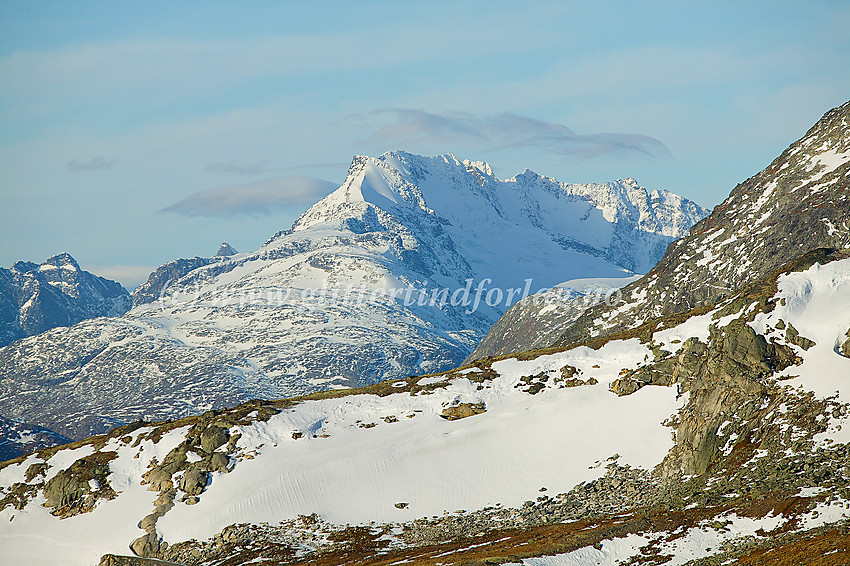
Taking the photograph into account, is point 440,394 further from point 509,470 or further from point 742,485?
point 742,485

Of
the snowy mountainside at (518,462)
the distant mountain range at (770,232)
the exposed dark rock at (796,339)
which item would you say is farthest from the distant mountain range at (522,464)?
the distant mountain range at (770,232)

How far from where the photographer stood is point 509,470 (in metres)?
90.6

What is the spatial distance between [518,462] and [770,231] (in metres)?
109

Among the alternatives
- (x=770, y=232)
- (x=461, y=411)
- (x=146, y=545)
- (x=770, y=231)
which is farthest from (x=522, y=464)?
(x=770, y=231)

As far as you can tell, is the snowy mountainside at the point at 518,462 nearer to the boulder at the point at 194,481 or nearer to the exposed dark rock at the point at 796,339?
the exposed dark rock at the point at 796,339

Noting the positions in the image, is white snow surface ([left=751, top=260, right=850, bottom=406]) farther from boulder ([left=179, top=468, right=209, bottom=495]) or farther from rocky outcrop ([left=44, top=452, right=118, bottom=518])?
rocky outcrop ([left=44, top=452, right=118, bottom=518])

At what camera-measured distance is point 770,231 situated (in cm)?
17350

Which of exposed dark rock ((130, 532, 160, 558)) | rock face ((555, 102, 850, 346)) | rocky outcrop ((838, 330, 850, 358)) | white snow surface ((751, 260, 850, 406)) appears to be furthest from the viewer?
rock face ((555, 102, 850, 346))

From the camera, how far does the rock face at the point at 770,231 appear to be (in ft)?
531

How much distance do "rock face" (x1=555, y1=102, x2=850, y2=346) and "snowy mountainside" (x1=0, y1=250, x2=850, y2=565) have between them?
221ft

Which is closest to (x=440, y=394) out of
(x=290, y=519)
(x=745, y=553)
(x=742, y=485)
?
(x=290, y=519)

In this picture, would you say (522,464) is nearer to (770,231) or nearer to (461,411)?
(461,411)

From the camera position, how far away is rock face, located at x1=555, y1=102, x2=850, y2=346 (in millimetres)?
162000

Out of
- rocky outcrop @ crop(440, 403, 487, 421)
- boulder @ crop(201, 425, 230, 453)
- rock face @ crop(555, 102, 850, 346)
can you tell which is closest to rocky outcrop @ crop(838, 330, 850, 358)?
rocky outcrop @ crop(440, 403, 487, 421)
